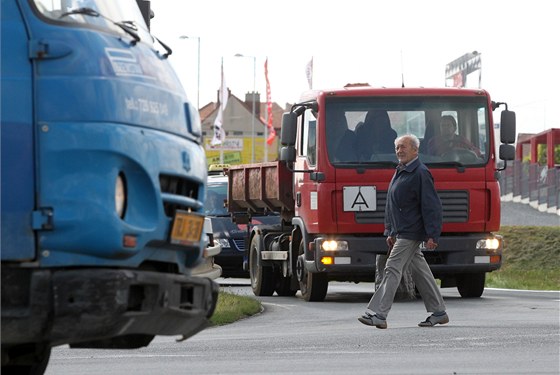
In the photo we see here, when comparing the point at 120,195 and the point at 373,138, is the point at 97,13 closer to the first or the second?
the point at 120,195

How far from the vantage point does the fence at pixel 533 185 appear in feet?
174

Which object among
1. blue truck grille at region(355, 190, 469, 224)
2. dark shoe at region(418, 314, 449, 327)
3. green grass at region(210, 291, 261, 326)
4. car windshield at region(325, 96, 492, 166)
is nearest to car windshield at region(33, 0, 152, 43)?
dark shoe at region(418, 314, 449, 327)

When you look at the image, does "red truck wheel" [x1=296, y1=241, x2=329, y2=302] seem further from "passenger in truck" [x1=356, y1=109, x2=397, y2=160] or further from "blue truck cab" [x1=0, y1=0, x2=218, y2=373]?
"blue truck cab" [x1=0, y1=0, x2=218, y2=373]

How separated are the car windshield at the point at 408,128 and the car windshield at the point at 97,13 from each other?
12.7m

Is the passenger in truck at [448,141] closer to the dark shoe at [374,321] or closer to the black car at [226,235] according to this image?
the dark shoe at [374,321]

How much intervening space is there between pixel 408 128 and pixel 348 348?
8026 millimetres

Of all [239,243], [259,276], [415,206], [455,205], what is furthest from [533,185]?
[415,206]

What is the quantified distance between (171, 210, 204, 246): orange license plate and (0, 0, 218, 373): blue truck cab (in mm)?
16

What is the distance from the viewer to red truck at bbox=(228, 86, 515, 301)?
21328 millimetres

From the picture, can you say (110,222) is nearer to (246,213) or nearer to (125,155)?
(125,155)

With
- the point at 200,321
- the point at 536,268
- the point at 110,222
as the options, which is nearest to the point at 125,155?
the point at 110,222

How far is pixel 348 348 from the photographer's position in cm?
1414

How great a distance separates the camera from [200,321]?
8.18m

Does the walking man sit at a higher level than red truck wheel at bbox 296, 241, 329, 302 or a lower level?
higher
